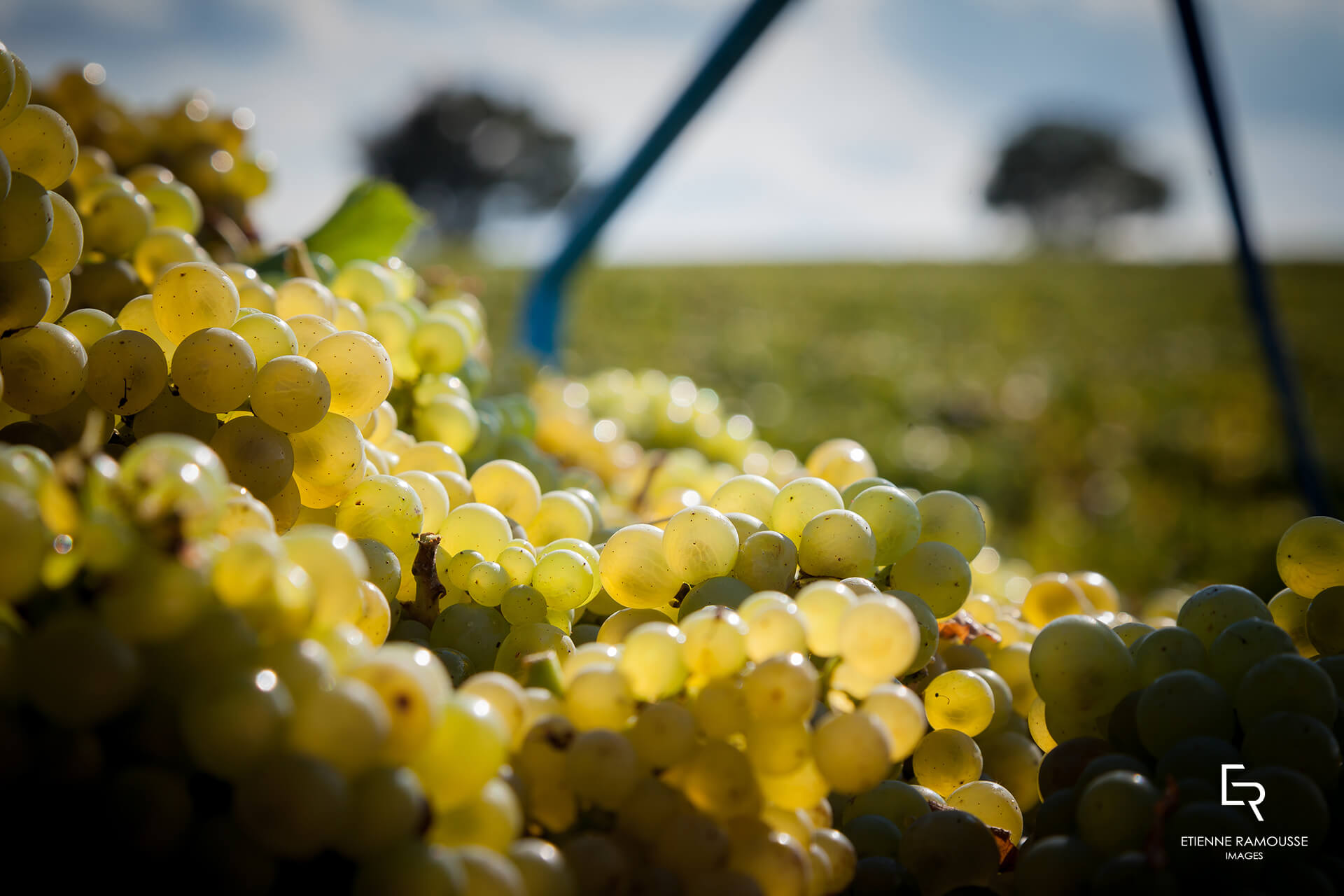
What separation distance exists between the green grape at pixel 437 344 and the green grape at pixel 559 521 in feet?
0.48

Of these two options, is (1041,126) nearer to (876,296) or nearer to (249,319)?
(876,296)

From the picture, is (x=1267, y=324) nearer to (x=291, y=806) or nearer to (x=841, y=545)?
(x=841, y=545)

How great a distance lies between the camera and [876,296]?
16.1 feet

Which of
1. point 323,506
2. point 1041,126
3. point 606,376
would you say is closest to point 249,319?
point 323,506

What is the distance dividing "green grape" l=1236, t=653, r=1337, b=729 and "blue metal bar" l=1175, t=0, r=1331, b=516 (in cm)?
74

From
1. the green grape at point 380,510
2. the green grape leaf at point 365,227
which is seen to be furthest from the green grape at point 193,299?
the green grape leaf at point 365,227

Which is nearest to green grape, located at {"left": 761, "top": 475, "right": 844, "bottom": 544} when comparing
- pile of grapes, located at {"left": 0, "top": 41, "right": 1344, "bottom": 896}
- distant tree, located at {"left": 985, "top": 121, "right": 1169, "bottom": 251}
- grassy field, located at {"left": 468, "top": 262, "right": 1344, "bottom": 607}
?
pile of grapes, located at {"left": 0, "top": 41, "right": 1344, "bottom": 896}

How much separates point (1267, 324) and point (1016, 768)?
0.85 m

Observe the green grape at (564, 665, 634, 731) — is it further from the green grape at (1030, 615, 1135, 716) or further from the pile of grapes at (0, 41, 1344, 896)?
the green grape at (1030, 615, 1135, 716)

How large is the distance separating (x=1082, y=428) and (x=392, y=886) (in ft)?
8.68

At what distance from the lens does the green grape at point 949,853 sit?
42cm

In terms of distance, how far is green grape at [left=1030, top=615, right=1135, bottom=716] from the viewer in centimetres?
48

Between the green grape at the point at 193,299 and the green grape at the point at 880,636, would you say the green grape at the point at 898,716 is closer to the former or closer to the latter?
the green grape at the point at 880,636

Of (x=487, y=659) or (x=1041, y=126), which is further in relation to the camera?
(x=1041, y=126)
